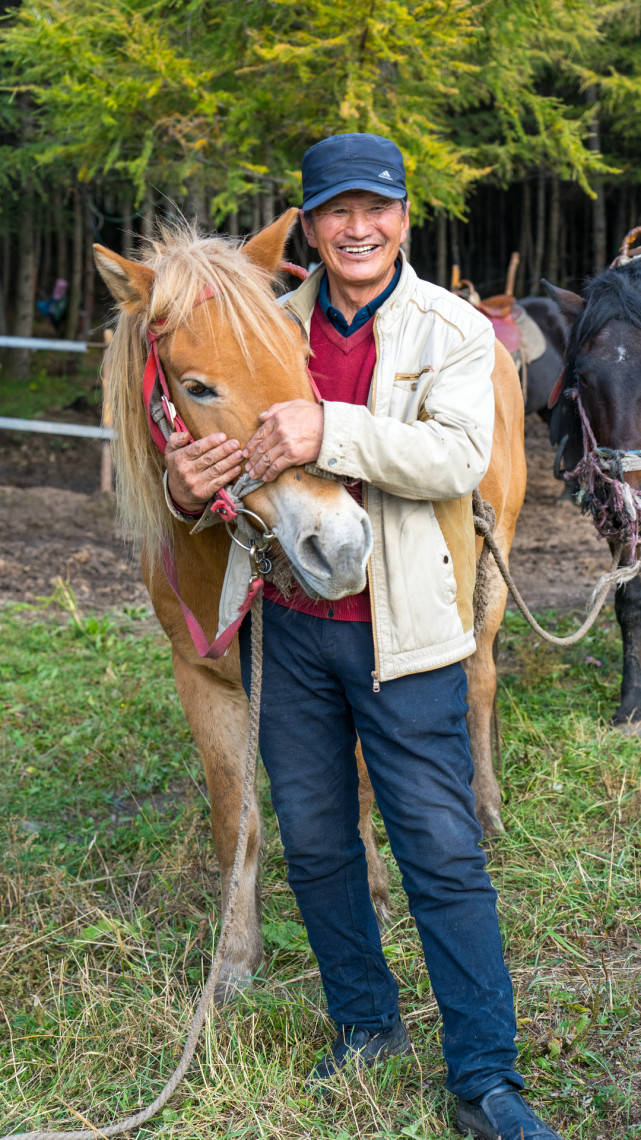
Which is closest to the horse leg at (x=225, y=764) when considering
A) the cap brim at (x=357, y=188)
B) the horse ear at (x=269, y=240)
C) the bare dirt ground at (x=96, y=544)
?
the horse ear at (x=269, y=240)

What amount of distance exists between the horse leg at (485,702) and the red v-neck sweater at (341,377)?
173 cm

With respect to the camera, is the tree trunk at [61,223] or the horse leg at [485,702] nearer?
the horse leg at [485,702]

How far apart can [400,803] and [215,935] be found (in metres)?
1.10

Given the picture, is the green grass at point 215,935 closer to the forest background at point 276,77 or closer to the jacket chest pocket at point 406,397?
the jacket chest pocket at point 406,397

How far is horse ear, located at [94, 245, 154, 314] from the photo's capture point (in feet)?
6.93

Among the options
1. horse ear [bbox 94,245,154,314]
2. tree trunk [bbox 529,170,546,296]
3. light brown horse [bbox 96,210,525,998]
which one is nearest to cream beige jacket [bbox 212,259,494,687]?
light brown horse [bbox 96,210,525,998]

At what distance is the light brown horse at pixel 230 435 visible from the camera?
188 centimetres

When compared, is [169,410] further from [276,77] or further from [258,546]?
[276,77]

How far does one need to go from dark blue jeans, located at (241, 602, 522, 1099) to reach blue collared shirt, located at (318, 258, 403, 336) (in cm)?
63

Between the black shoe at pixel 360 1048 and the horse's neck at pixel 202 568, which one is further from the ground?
the horse's neck at pixel 202 568

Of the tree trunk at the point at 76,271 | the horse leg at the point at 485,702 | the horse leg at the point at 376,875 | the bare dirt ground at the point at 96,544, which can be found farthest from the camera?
the tree trunk at the point at 76,271

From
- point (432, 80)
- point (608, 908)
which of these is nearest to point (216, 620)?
point (608, 908)

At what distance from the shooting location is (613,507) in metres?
3.67

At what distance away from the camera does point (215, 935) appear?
2852mm
